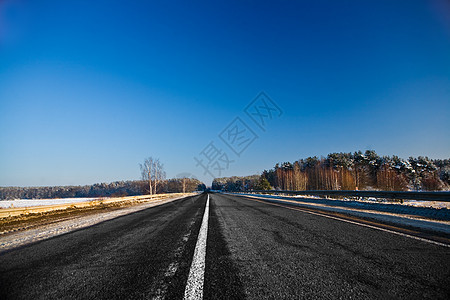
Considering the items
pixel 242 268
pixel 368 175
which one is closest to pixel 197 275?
pixel 242 268

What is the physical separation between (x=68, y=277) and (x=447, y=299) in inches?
139

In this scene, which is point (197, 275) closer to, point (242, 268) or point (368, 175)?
point (242, 268)

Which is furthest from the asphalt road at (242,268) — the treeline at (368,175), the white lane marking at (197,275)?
the treeline at (368,175)

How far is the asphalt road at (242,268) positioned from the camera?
63.1 inches

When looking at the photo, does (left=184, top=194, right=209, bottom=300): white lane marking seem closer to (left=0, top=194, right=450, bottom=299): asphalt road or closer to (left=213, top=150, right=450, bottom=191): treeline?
(left=0, top=194, right=450, bottom=299): asphalt road

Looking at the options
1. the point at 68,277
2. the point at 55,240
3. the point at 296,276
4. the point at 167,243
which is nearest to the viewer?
the point at 296,276

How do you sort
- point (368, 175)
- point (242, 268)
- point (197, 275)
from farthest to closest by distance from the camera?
point (368, 175) → point (242, 268) → point (197, 275)

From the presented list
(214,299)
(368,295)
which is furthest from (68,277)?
(368,295)

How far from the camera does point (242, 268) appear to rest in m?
2.08

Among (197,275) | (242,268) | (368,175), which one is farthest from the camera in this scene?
(368,175)

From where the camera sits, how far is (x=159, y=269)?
2.10 m

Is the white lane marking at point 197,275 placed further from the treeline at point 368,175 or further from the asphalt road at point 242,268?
the treeline at point 368,175

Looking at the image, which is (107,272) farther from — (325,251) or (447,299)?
(447,299)

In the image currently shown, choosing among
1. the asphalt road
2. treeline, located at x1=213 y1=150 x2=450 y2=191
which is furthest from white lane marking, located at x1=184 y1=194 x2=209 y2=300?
treeline, located at x1=213 y1=150 x2=450 y2=191
